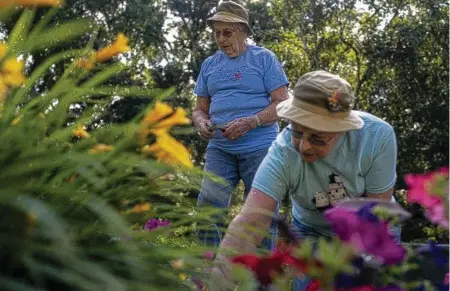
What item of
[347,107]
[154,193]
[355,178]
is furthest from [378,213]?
[355,178]

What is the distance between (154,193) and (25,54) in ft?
1.13

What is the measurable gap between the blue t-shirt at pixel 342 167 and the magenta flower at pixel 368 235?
46.7 inches

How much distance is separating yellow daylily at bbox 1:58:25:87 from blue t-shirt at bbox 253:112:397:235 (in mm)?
1334

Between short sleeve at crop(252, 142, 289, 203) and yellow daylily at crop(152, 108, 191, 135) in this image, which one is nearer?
yellow daylily at crop(152, 108, 191, 135)

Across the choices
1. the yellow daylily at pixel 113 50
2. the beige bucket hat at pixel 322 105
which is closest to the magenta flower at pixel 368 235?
the yellow daylily at pixel 113 50

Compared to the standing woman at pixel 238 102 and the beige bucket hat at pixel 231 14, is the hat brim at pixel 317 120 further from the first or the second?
the beige bucket hat at pixel 231 14

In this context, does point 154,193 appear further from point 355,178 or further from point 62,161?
point 355,178

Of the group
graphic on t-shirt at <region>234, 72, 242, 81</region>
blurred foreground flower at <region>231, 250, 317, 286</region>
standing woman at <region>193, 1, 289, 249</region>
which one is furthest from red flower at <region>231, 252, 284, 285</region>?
graphic on t-shirt at <region>234, 72, 242, 81</region>

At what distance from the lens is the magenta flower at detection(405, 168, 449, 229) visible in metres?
1.57

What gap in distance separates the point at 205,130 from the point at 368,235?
2982mm

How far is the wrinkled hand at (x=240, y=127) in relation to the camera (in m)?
4.39

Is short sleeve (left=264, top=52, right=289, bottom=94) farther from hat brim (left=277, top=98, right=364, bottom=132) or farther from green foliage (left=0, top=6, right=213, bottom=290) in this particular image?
green foliage (left=0, top=6, right=213, bottom=290)

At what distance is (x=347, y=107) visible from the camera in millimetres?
2598

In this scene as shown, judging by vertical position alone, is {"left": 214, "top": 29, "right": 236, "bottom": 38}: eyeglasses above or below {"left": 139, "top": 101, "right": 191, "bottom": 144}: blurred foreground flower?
below
